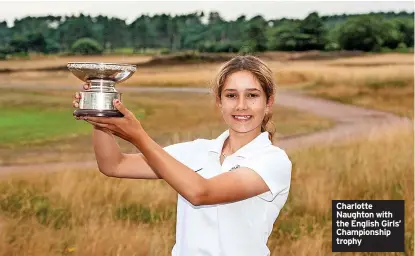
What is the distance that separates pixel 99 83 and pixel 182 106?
1791mm

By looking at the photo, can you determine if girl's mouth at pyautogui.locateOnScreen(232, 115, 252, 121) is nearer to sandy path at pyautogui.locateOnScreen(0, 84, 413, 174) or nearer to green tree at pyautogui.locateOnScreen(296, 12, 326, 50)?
sandy path at pyautogui.locateOnScreen(0, 84, 413, 174)

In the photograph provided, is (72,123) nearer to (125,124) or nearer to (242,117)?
(242,117)

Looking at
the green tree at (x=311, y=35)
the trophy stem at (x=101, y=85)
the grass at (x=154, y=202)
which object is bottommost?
the grass at (x=154, y=202)

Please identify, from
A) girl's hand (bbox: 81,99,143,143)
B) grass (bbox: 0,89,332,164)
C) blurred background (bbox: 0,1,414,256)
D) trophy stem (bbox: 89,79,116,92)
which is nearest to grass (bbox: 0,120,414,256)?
blurred background (bbox: 0,1,414,256)

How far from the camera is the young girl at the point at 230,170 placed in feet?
3.36

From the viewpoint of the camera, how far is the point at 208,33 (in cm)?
312

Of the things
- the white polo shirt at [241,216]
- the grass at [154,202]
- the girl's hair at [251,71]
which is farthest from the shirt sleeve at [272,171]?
the grass at [154,202]

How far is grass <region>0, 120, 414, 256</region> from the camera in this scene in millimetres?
2732

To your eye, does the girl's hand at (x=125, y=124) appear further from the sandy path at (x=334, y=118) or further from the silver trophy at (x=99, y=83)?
the sandy path at (x=334, y=118)

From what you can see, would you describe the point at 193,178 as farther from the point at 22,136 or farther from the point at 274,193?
the point at 22,136

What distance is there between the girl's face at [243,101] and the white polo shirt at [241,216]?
51 millimetres

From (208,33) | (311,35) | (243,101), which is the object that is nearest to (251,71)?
(243,101)

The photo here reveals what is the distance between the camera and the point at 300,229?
9.52 ft

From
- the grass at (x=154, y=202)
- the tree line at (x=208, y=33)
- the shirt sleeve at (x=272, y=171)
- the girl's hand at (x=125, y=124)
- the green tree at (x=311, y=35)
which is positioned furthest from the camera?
the green tree at (x=311, y=35)
